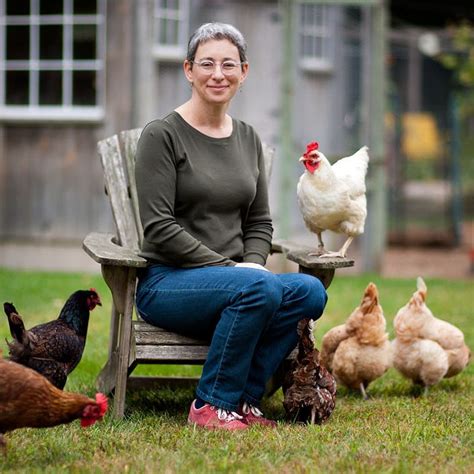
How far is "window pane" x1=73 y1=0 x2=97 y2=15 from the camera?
10.9 m

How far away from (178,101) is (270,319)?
22.7 ft

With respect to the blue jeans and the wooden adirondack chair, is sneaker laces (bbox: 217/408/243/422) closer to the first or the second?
the blue jeans

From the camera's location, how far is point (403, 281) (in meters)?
10.3

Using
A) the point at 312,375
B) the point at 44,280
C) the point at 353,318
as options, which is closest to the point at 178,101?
the point at 44,280

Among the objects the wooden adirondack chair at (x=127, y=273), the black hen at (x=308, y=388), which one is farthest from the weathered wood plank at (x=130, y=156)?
the black hen at (x=308, y=388)

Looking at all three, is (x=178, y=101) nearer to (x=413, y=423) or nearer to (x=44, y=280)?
(x=44, y=280)

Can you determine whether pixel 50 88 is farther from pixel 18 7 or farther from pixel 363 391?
pixel 363 391

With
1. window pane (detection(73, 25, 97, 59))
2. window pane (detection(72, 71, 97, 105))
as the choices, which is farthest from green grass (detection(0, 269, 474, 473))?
window pane (detection(73, 25, 97, 59))

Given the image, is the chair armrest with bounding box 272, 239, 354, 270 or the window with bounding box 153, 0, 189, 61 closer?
the chair armrest with bounding box 272, 239, 354, 270

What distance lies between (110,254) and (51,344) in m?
0.47

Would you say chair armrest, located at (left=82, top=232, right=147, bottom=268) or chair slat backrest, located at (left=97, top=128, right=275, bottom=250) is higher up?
chair slat backrest, located at (left=97, top=128, right=275, bottom=250)

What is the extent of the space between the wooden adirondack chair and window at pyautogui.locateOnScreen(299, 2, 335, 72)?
597cm

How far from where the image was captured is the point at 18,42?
11.1 m

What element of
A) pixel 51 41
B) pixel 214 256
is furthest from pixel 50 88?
pixel 214 256
